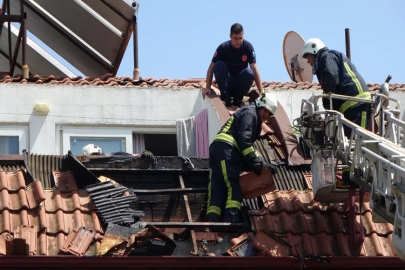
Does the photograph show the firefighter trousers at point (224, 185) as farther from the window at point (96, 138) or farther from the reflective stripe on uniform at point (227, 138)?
the window at point (96, 138)

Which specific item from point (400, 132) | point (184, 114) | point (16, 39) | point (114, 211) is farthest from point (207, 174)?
point (16, 39)

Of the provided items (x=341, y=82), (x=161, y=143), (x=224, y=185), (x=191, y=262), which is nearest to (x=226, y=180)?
(x=224, y=185)

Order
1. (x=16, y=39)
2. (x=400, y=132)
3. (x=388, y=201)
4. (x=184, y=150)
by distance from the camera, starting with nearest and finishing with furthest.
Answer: (x=388, y=201) → (x=400, y=132) → (x=184, y=150) → (x=16, y=39)

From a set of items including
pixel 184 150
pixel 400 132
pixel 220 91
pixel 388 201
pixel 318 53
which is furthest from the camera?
pixel 184 150

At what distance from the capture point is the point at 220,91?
1650 centimetres

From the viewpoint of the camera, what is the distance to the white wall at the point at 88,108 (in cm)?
1764

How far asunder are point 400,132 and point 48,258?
15.1 ft

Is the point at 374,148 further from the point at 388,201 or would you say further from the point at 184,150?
the point at 184,150

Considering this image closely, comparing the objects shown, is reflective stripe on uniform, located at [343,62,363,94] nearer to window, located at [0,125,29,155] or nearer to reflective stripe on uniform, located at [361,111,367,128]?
reflective stripe on uniform, located at [361,111,367,128]

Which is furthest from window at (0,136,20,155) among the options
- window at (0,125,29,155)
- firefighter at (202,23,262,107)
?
firefighter at (202,23,262,107)

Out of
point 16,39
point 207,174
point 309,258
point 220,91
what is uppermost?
point 16,39

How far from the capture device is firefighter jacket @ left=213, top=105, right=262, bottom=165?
13.3 m

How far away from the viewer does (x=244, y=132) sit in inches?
527

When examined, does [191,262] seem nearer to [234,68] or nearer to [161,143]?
[234,68]
